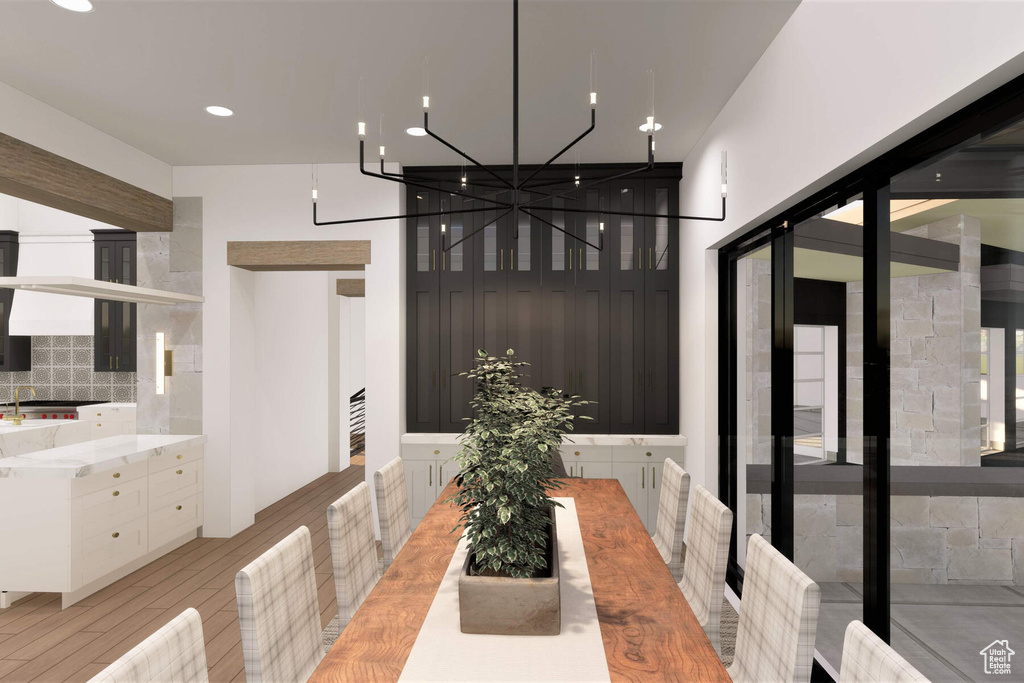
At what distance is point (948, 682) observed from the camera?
1650mm

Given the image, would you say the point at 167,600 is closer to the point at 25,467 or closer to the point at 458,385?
the point at 25,467

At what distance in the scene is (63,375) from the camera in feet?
21.6

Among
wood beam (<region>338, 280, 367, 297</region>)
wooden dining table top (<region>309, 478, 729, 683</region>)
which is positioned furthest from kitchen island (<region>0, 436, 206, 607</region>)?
wood beam (<region>338, 280, 367, 297</region>)

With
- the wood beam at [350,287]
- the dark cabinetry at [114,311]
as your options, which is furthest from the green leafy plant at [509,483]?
the dark cabinetry at [114,311]

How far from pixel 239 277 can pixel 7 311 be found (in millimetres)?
3827

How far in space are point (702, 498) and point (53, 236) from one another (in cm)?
752

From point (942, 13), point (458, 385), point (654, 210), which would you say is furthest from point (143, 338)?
point (942, 13)

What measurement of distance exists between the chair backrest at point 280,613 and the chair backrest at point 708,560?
1.33m

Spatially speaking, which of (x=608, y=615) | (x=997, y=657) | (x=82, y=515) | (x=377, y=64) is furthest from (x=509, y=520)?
(x=82, y=515)

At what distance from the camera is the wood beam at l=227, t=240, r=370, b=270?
14.6 feet

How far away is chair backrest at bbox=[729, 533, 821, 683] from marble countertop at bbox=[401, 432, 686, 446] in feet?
8.55

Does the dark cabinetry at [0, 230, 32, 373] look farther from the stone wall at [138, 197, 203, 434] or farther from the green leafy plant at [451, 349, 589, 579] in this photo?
the green leafy plant at [451, 349, 589, 579]

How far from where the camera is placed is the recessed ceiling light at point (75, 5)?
2.29 m

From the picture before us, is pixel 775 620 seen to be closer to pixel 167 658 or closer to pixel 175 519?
pixel 167 658
